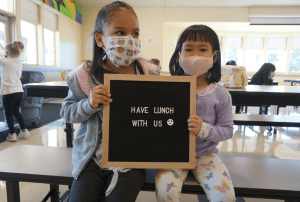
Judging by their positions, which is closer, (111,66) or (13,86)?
(111,66)

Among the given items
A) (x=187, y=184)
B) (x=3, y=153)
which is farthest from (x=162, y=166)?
(x=3, y=153)

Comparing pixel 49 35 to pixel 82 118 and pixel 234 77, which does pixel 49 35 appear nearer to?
pixel 234 77

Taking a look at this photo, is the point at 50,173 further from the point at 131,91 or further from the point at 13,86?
the point at 13,86

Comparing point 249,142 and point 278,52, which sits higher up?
point 278,52

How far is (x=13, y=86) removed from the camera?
250 centimetres

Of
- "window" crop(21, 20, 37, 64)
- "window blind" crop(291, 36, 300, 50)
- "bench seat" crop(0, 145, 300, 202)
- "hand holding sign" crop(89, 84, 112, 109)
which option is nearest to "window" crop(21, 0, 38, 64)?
"window" crop(21, 20, 37, 64)

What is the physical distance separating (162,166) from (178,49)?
554 mm

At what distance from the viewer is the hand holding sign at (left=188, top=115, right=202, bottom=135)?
766mm

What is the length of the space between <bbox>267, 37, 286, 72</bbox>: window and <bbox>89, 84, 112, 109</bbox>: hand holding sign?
36.4 ft

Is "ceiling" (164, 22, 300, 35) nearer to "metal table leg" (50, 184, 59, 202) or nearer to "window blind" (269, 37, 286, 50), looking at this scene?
"window blind" (269, 37, 286, 50)

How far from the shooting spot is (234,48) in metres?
9.83

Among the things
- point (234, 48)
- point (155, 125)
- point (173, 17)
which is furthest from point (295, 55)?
point (155, 125)

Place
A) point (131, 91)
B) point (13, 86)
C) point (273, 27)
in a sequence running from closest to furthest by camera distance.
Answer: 1. point (131, 91)
2. point (13, 86)
3. point (273, 27)

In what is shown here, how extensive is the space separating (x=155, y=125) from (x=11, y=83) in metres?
2.47
